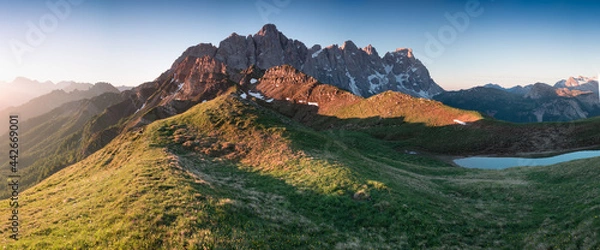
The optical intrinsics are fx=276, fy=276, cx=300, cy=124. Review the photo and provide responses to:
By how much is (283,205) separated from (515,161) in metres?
72.3

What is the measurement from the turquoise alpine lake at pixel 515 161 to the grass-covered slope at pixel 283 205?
2743 cm

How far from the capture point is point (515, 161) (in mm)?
71000

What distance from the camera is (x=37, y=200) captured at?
1076 inches

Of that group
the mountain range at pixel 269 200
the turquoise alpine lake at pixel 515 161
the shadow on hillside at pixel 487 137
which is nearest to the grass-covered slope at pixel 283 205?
the mountain range at pixel 269 200

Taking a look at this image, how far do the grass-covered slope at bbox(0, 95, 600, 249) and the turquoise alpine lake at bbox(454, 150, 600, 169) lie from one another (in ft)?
90.0

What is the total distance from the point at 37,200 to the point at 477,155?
94391mm

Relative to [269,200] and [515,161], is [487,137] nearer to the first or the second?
[515,161]

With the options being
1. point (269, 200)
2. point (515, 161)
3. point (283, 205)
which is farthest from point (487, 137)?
point (269, 200)

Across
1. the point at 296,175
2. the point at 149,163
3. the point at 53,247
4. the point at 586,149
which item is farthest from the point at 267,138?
the point at 586,149

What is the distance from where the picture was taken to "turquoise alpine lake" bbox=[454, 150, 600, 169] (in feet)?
217

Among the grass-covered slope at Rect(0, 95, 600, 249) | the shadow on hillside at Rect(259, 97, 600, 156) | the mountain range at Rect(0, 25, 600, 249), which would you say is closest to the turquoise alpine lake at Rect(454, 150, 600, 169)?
the shadow on hillside at Rect(259, 97, 600, 156)

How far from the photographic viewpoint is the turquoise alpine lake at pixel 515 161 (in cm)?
6606

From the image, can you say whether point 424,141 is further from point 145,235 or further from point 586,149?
point 145,235

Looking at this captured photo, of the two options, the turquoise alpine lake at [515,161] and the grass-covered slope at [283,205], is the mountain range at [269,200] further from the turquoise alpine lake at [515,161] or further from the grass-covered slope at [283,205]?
the turquoise alpine lake at [515,161]
